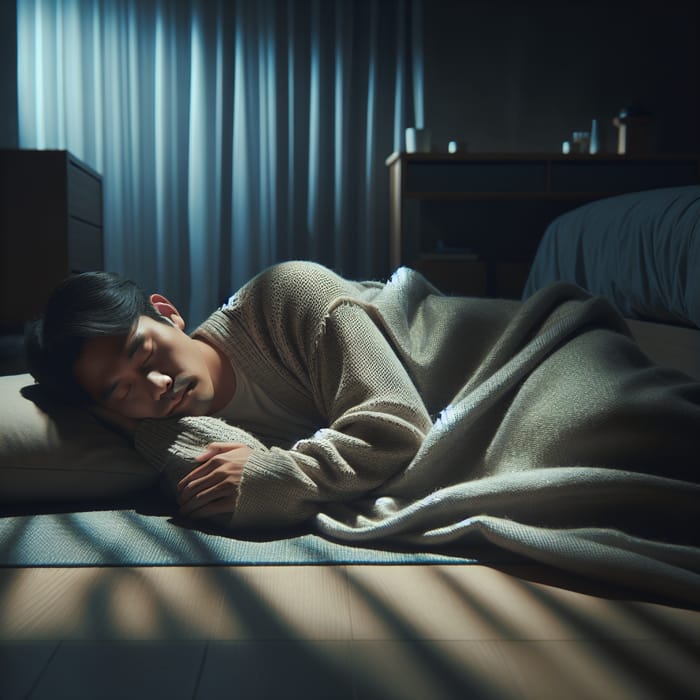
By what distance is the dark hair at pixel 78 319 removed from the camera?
1052 millimetres

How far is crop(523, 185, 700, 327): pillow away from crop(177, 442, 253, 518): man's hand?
0.95 metres

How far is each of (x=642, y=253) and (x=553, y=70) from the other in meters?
2.28

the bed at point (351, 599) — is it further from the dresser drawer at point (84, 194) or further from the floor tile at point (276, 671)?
the dresser drawer at point (84, 194)

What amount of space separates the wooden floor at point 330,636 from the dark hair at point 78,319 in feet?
1.03

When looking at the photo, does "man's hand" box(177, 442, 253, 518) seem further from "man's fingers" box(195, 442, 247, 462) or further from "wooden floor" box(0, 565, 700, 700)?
"wooden floor" box(0, 565, 700, 700)

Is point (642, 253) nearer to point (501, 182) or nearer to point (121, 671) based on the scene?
point (121, 671)

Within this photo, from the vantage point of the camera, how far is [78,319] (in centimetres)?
105

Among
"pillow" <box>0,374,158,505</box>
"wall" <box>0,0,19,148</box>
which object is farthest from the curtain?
"pillow" <box>0,374,158,505</box>

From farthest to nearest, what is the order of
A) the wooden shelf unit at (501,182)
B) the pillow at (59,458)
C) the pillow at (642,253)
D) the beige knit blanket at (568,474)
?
the wooden shelf unit at (501,182) → the pillow at (642,253) → the pillow at (59,458) → the beige knit blanket at (568,474)

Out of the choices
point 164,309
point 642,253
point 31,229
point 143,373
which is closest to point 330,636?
point 143,373

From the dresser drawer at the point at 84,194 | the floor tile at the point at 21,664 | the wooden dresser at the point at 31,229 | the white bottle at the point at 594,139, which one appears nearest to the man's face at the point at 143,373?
the floor tile at the point at 21,664

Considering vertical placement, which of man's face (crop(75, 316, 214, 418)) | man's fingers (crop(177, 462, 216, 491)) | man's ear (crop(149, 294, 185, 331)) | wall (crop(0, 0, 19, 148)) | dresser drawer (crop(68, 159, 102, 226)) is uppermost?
wall (crop(0, 0, 19, 148))

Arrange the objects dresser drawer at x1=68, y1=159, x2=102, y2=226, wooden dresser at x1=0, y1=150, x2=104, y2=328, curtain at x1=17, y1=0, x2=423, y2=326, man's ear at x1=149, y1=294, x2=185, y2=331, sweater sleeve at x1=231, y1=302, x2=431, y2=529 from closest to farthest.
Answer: sweater sleeve at x1=231, y1=302, x2=431, y2=529
man's ear at x1=149, y1=294, x2=185, y2=331
wooden dresser at x1=0, y1=150, x2=104, y2=328
dresser drawer at x1=68, y1=159, x2=102, y2=226
curtain at x1=17, y1=0, x2=423, y2=326

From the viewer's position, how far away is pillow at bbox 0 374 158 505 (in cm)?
109
